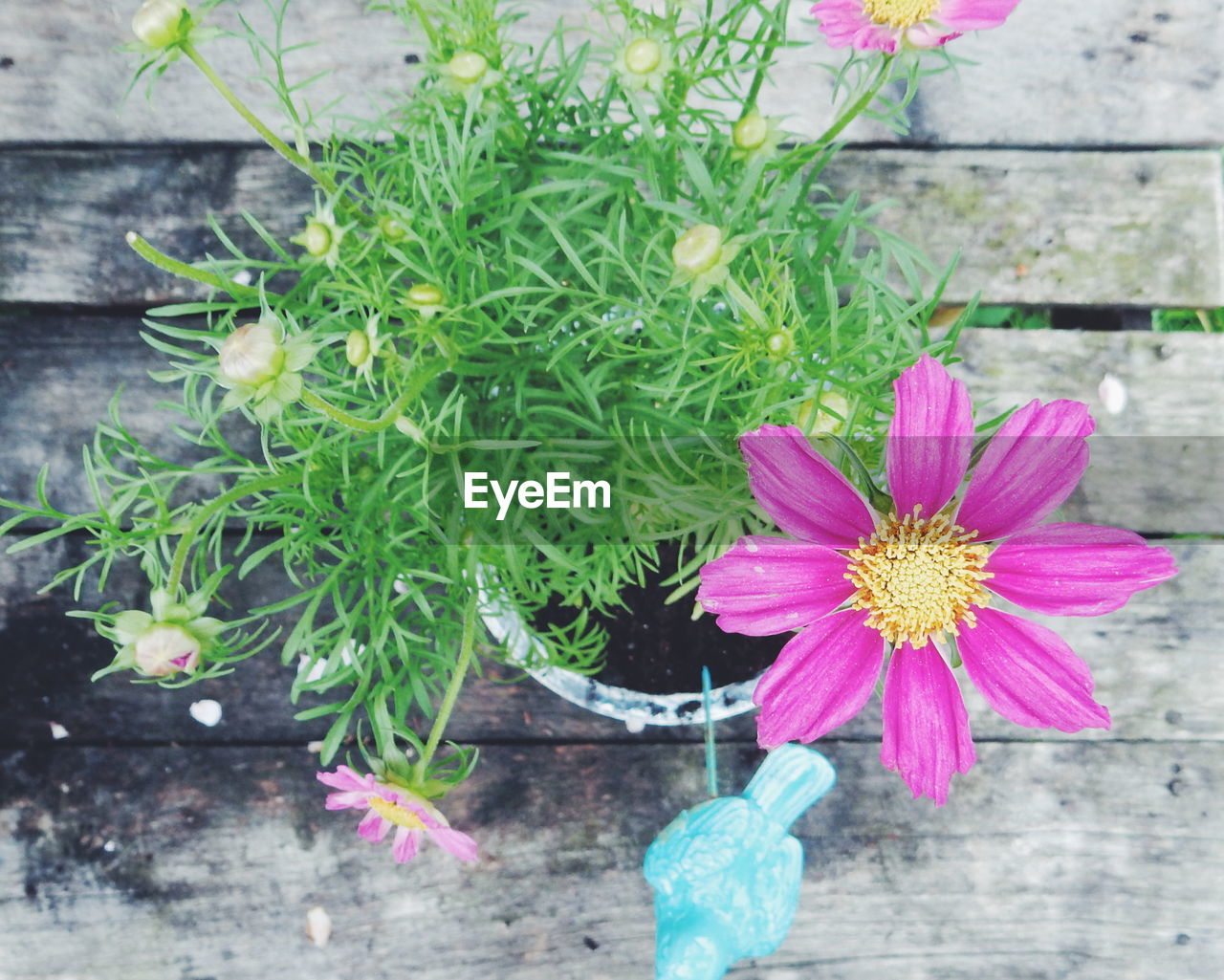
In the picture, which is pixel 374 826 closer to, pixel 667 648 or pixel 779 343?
pixel 667 648

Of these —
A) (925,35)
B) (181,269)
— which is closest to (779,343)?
(925,35)

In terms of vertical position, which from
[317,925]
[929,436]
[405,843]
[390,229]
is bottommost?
[317,925]

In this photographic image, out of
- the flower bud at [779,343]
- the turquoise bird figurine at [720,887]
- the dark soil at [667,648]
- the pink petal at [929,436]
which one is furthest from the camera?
the dark soil at [667,648]

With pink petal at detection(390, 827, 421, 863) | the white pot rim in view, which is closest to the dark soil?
the white pot rim

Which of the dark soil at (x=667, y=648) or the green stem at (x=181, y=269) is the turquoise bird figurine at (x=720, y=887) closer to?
the dark soil at (x=667, y=648)

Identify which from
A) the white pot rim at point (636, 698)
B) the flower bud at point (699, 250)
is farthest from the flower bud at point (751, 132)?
the white pot rim at point (636, 698)

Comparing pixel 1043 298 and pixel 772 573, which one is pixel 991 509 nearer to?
→ pixel 772 573

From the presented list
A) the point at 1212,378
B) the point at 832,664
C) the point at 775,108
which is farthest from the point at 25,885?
the point at 1212,378
